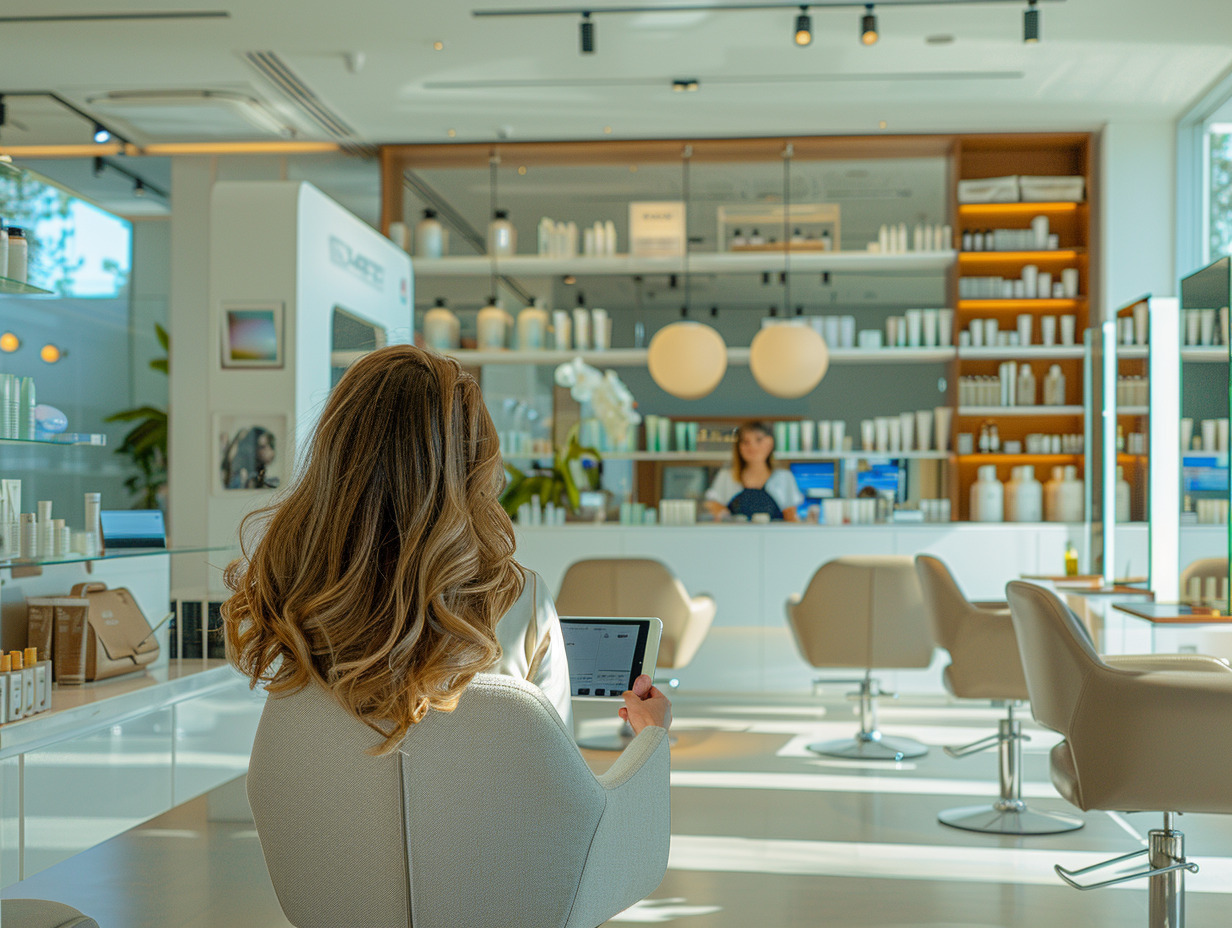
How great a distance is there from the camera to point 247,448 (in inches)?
153

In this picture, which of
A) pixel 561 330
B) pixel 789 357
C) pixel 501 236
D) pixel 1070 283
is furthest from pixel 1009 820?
pixel 501 236

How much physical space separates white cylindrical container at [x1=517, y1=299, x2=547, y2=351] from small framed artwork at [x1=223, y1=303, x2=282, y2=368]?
127 inches

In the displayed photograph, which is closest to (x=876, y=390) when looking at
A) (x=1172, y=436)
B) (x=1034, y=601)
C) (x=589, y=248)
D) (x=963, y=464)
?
(x=963, y=464)

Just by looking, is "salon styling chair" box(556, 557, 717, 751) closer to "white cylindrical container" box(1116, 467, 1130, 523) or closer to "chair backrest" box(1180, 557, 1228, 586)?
"white cylindrical container" box(1116, 467, 1130, 523)

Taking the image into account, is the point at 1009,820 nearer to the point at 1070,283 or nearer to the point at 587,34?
the point at 587,34

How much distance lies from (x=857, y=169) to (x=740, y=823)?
459cm

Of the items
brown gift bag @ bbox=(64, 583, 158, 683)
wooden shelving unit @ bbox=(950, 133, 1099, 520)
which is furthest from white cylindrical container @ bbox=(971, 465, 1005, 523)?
brown gift bag @ bbox=(64, 583, 158, 683)

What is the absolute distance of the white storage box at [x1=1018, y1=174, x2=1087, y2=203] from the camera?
6.64m

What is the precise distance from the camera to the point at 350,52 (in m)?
5.47

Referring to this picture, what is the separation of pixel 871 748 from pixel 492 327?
3.46 meters

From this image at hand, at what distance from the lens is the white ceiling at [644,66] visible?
16.7 ft

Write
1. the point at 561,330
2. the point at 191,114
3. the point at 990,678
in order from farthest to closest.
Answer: the point at 561,330
the point at 191,114
the point at 990,678

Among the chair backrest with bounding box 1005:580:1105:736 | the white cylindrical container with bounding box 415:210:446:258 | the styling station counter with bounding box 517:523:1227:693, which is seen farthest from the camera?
the white cylindrical container with bounding box 415:210:446:258

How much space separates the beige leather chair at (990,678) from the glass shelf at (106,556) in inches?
104
